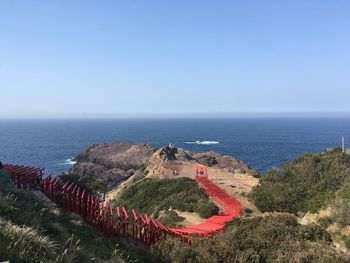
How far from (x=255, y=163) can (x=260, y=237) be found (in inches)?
2862

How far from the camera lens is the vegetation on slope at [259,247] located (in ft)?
40.3

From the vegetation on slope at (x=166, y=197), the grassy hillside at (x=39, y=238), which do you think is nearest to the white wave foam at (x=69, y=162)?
the vegetation on slope at (x=166, y=197)

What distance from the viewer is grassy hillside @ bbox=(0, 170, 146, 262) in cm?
654

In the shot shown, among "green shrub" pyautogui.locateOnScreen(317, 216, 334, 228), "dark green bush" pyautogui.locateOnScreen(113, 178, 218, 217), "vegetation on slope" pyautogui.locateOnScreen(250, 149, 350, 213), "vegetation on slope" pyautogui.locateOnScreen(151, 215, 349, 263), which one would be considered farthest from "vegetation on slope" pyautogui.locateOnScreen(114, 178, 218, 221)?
"vegetation on slope" pyautogui.locateOnScreen(151, 215, 349, 263)

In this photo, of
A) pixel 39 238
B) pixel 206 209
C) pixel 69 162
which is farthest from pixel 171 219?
pixel 69 162

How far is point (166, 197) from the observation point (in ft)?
111

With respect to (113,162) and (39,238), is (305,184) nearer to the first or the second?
(39,238)

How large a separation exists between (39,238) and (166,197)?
26.8 metres

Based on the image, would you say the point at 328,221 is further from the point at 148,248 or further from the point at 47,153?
the point at 47,153

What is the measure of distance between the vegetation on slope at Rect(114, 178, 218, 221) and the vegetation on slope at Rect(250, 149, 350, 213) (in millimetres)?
3991

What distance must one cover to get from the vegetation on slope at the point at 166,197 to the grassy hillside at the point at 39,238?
1551 centimetres

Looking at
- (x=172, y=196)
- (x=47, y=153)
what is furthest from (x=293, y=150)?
(x=172, y=196)

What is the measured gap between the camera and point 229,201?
2922cm

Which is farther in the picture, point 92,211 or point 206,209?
point 206,209
